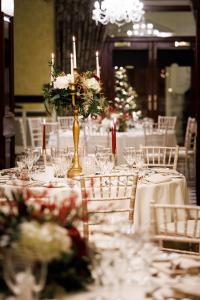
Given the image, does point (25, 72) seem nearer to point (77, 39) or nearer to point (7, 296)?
point (77, 39)

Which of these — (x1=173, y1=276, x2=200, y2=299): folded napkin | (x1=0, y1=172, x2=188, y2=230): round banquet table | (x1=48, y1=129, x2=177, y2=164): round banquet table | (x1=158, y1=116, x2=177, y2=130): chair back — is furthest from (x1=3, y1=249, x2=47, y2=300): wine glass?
(x1=158, y1=116, x2=177, y2=130): chair back

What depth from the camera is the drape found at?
41.2ft

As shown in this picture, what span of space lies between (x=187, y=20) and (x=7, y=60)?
658cm

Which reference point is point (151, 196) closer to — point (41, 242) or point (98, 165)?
point (98, 165)

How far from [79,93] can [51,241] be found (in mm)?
2854

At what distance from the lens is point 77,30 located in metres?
12.7

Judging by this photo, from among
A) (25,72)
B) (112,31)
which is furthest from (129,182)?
(112,31)

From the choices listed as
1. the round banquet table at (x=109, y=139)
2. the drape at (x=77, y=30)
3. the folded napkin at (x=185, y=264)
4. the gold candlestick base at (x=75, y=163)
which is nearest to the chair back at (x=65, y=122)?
the round banquet table at (x=109, y=139)

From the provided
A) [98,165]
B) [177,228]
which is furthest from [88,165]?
[177,228]

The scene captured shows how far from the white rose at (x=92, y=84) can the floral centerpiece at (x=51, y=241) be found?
2.44 meters

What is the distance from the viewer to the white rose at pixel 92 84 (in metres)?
4.84

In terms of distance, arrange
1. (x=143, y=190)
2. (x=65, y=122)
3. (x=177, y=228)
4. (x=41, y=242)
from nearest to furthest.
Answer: (x=41, y=242), (x=177, y=228), (x=143, y=190), (x=65, y=122)

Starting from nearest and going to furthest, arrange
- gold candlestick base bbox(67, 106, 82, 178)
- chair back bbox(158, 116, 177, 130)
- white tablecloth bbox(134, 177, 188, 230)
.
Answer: white tablecloth bbox(134, 177, 188, 230)
gold candlestick base bbox(67, 106, 82, 178)
chair back bbox(158, 116, 177, 130)

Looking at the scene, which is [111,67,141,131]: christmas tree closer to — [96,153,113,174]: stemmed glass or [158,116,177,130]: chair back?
[158,116,177,130]: chair back
